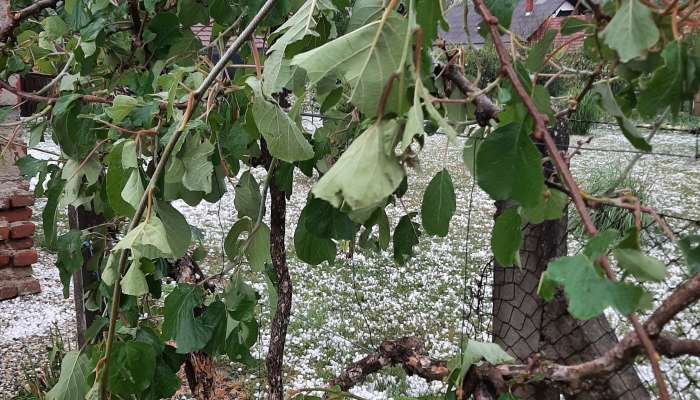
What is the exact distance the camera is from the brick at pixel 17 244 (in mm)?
2818

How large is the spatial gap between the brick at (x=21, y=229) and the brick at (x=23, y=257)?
0.09 meters

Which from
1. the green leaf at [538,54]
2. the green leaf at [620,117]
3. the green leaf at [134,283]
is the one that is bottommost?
the green leaf at [134,283]

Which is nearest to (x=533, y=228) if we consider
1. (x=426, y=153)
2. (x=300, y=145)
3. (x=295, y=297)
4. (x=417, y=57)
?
(x=300, y=145)

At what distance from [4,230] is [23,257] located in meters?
0.19

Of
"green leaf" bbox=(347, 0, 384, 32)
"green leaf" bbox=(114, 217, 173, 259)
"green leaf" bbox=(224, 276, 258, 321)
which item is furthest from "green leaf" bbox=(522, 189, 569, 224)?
"green leaf" bbox=(224, 276, 258, 321)

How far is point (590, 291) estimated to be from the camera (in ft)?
0.94

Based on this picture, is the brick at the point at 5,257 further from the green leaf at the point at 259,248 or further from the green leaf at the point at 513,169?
the green leaf at the point at 513,169

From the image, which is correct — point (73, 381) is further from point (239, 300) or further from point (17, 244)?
point (17, 244)

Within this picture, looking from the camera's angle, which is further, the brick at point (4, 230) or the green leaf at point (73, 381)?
the brick at point (4, 230)

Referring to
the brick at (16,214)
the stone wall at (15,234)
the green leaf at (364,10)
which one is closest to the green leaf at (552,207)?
the green leaf at (364,10)

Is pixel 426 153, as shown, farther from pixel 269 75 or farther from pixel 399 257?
pixel 269 75

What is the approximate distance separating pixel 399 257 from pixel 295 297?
2.42 m

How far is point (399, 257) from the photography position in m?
0.90

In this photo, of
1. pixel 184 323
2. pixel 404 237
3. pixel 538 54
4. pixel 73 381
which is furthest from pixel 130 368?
pixel 538 54
